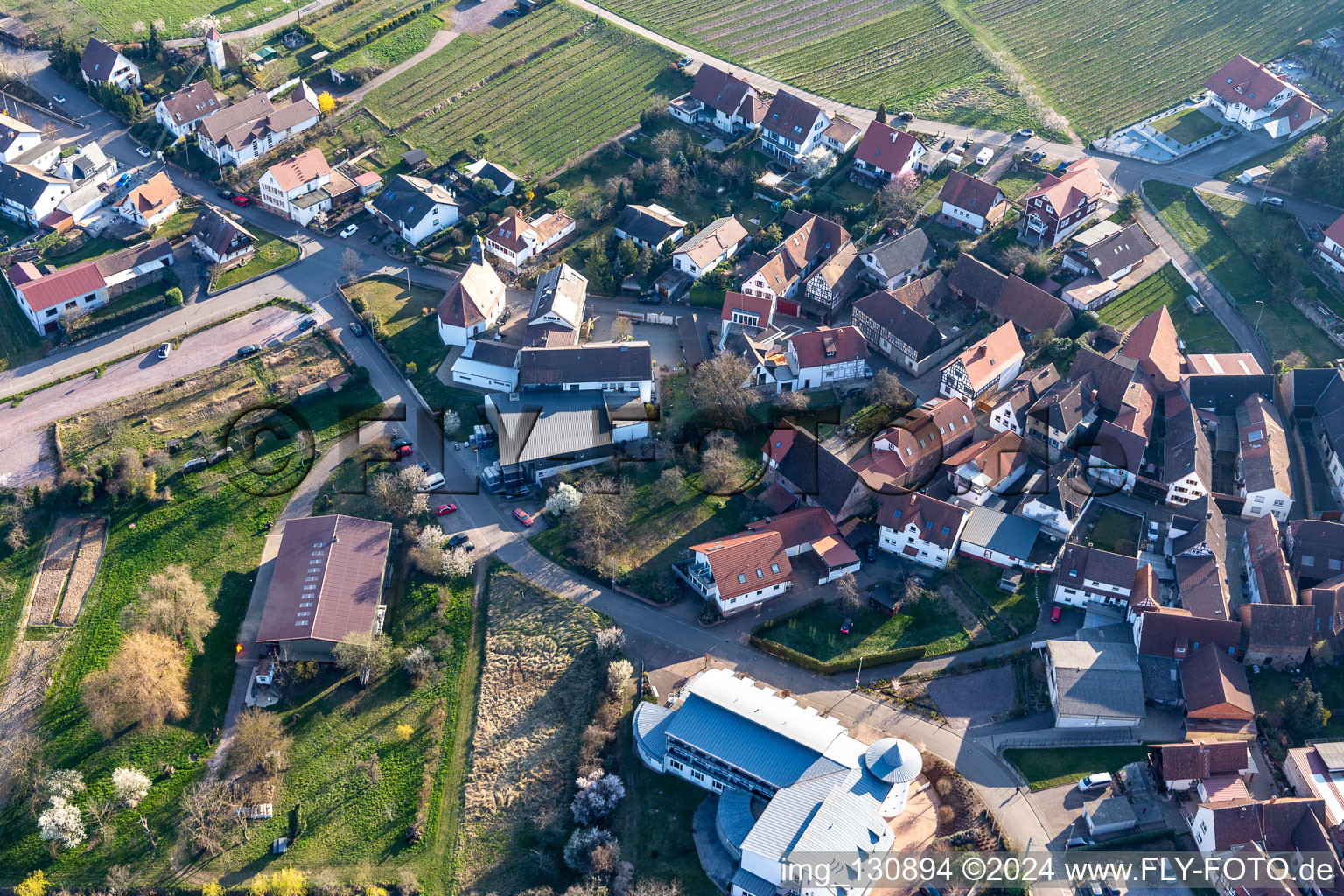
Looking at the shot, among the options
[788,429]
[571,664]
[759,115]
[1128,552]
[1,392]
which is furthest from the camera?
[759,115]

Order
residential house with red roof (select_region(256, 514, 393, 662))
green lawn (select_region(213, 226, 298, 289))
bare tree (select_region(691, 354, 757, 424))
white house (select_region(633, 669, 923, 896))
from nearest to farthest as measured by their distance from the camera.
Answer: white house (select_region(633, 669, 923, 896)) → residential house with red roof (select_region(256, 514, 393, 662)) → bare tree (select_region(691, 354, 757, 424)) → green lawn (select_region(213, 226, 298, 289))

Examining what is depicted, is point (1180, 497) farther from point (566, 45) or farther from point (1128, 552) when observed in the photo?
point (566, 45)

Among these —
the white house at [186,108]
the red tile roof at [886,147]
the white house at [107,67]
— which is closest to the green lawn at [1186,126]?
the red tile roof at [886,147]

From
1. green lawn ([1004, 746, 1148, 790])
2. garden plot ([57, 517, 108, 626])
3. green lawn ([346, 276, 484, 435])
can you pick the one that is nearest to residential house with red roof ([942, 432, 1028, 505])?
green lawn ([1004, 746, 1148, 790])

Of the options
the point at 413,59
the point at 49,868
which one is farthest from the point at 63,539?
the point at 413,59

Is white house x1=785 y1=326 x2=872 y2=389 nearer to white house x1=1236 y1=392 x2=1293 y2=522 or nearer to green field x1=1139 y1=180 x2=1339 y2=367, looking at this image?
white house x1=1236 y1=392 x2=1293 y2=522

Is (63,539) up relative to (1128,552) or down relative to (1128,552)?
down

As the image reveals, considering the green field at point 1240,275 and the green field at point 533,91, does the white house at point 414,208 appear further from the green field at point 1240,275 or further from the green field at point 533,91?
the green field at point 1240,275
